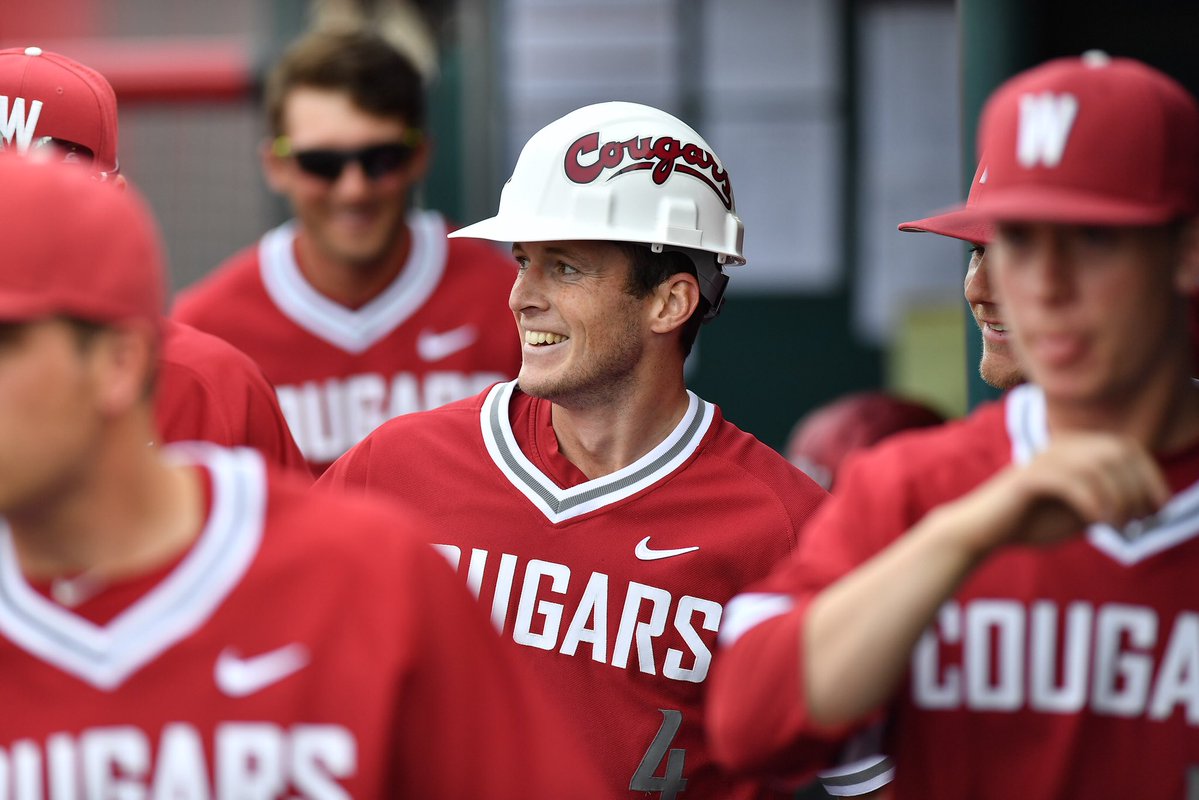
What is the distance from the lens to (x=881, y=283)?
7.07 meters

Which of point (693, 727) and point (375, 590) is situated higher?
point (375, 590)

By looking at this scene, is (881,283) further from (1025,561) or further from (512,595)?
(1025,561)

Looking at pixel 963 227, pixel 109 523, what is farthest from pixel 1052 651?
pixel 963 227

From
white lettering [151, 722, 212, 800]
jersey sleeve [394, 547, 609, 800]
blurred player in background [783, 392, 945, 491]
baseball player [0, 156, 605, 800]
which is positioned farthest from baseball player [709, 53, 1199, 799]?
blurred player in background [783, 392, 945, 491]

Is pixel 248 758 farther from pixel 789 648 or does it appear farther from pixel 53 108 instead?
pixel 53 108

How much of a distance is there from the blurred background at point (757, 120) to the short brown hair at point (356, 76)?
1462 millimetres

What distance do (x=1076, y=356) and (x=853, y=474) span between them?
31 centimetres

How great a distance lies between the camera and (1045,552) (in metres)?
2.21

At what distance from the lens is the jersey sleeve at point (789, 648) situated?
2057mm

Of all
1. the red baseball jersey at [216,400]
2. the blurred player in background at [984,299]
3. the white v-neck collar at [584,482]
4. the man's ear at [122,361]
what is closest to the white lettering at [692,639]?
the white v-neck collar at [584,482]

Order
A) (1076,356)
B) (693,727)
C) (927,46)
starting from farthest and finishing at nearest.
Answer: (927,46), (693,727), (1076,356)

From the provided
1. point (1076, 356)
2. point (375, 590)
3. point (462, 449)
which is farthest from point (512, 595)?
point (1076, 356)

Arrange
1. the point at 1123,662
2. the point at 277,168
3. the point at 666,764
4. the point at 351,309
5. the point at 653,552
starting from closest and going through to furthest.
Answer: the point at 1123,662 < the point at 666,764 < the point at 653,552 < the point at 351,309 < the point at 277,168

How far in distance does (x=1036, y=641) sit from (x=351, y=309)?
10.3 feet
